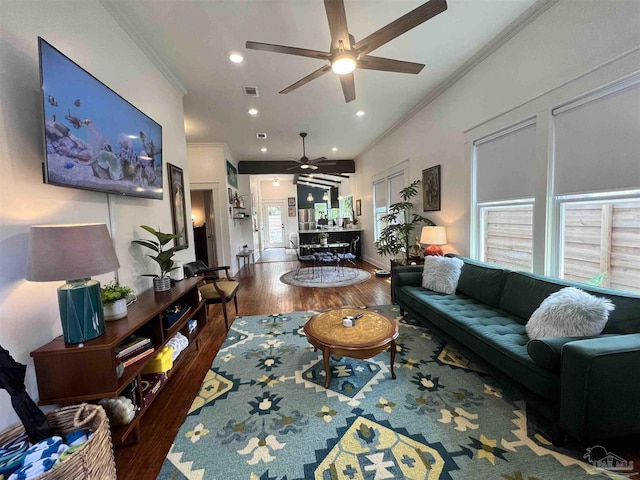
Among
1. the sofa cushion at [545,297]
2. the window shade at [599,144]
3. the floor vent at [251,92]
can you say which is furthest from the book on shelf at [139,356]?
the window shade at [599,144]

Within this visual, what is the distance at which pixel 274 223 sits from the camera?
1245 cm

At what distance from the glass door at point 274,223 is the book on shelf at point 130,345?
1057 centimetres

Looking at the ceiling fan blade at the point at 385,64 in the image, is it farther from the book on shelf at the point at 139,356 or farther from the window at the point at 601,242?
the book on shelf at the point at 139,356

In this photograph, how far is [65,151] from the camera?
1.54m

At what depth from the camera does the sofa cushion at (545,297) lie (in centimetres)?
164

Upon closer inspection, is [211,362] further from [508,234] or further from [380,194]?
[380,194]

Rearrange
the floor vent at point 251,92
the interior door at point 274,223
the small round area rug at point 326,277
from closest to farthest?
1. the floor vent at point 251,92
2. the small round area rug at point 326,277
3. the interior door at point 274,223

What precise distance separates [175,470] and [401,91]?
4.71m

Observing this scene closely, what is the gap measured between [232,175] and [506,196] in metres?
5.98

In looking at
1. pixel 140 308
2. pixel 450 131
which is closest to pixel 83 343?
pixel 140 308

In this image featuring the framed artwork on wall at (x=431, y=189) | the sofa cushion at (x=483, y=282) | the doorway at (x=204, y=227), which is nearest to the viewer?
the sofa cushion at (x=483, y=282)

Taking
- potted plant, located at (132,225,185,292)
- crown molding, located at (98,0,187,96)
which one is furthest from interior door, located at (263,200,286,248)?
potted plant, located at (132,225,185,292)
